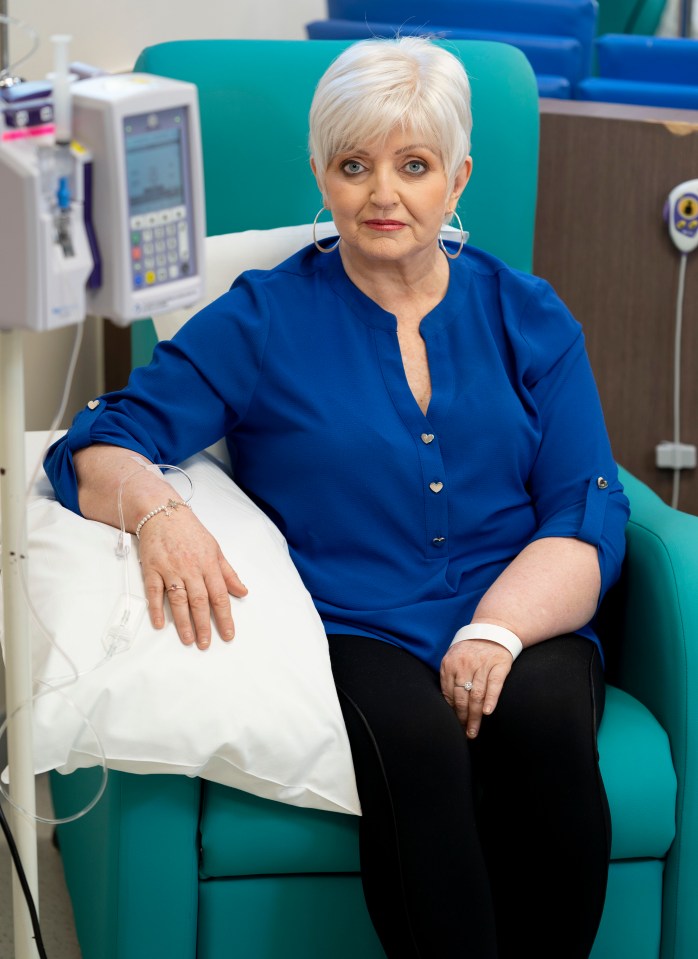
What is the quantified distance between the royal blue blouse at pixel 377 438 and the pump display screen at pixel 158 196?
49cm

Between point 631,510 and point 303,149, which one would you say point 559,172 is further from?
point 631,510

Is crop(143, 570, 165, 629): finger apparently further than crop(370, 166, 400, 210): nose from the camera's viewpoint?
No

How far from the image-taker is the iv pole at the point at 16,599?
3.44ft

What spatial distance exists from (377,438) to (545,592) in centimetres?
27

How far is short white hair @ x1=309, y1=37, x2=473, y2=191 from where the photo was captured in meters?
1.48

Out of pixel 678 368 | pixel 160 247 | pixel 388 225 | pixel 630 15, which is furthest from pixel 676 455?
pixel 630 15

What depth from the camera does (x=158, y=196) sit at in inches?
39.8

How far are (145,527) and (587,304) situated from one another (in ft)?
4.36

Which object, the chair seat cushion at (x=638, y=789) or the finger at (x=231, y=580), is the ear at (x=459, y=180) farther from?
A: the chair seat cushion at (x=638, y=789)

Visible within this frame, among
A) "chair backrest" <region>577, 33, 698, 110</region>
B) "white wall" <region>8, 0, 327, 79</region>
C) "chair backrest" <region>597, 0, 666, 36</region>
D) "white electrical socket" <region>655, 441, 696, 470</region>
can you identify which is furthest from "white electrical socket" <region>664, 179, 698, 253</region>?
"chair backrest" <region>597, 0, 666, 36</region>

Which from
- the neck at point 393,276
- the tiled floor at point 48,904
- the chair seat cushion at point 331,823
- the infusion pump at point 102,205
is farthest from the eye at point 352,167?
the tiled floor at point 48,904

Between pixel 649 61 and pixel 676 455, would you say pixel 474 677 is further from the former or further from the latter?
pixel 649 61

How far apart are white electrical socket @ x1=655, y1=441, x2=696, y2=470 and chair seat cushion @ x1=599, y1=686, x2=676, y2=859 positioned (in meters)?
1.13

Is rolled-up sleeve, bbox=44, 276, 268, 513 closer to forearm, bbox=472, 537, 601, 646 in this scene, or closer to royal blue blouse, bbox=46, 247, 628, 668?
royal blue blouse, bbox=46, 247, 628, 668
